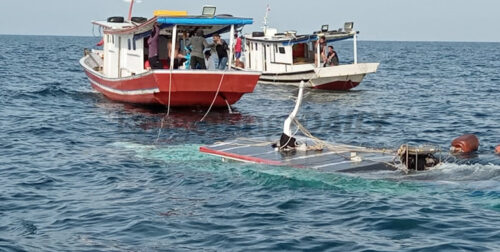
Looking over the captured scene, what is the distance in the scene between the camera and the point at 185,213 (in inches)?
523

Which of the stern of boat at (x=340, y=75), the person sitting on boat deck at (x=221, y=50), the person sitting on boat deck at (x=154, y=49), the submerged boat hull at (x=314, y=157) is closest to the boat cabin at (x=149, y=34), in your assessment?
the person sitting on boat deck at (x=154, y=49)

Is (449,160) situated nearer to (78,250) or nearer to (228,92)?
(78,250)

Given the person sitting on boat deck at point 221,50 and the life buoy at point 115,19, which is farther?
the life buoy at point 115,19

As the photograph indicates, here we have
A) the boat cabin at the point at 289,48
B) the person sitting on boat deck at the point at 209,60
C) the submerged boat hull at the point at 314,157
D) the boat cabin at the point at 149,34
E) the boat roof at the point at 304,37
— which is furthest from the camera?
the boat cabin at the point at 289,48

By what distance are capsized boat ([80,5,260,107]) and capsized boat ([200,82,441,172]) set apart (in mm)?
7257

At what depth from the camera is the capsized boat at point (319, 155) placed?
1552cm

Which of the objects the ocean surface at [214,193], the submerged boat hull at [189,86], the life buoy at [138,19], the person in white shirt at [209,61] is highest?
the life buoy at [138,19]

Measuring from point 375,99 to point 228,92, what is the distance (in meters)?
10.4

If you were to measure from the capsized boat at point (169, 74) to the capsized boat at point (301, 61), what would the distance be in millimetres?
10392

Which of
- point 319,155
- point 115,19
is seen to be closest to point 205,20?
point 115,19

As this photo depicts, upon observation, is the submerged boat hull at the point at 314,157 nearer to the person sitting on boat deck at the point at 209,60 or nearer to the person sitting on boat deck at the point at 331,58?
the person sitting on boat deck at the point at 209,60

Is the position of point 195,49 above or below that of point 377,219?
above

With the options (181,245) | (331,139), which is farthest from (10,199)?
(331,139)

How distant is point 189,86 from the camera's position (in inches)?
998
